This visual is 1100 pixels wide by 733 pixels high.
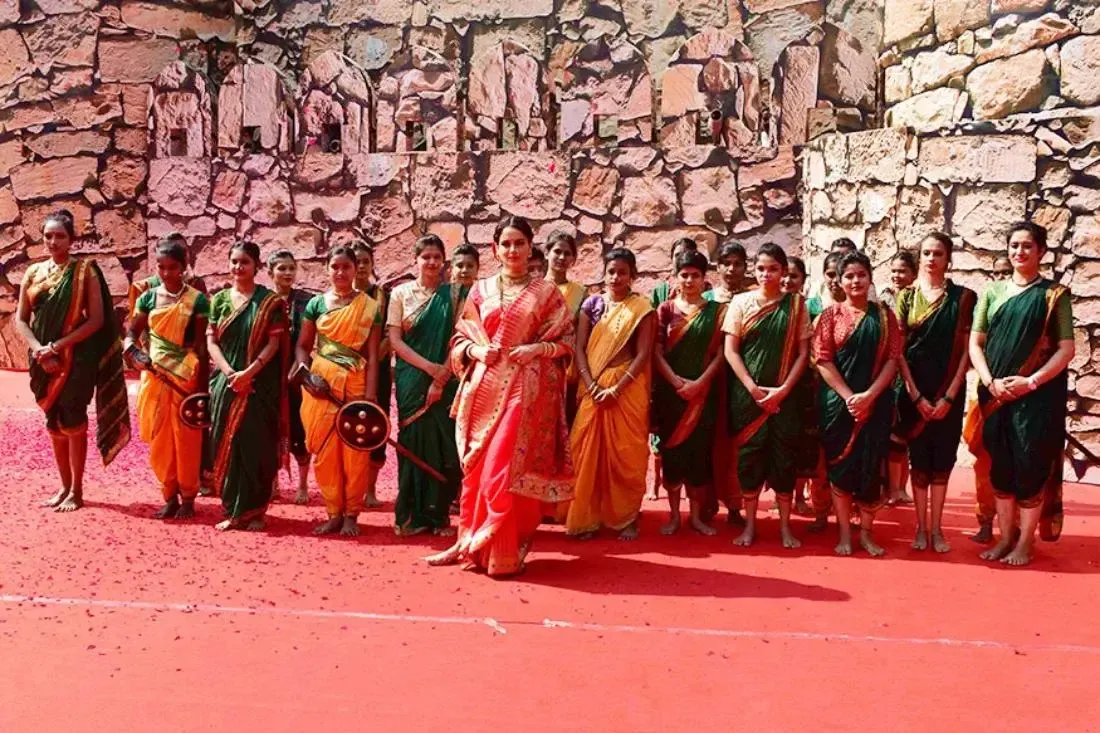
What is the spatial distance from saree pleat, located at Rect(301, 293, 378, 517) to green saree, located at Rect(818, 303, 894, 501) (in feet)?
7.90

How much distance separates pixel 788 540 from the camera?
5496 mm

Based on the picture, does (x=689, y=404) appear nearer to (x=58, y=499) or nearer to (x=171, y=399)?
(x=171, y=399)

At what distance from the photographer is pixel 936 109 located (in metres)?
7.29

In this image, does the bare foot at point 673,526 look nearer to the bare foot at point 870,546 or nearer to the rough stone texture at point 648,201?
the bare foot at point 870,546

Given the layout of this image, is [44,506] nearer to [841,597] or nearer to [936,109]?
[841,597]

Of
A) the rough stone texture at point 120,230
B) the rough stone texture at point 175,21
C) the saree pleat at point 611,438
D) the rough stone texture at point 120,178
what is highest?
the rough stone texture at point 175,21

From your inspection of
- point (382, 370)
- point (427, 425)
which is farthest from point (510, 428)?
point (382, 370)

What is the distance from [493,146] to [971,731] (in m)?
7.15

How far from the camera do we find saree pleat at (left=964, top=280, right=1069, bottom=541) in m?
5.07

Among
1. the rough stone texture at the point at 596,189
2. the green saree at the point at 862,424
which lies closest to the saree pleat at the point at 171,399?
the green saree at the point at 862,424

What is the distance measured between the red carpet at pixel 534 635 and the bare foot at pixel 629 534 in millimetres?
60

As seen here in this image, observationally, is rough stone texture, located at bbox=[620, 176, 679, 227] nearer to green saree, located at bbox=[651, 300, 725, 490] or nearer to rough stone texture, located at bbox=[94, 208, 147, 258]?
green saree, located at bbox=[651, 300, 725, 490]

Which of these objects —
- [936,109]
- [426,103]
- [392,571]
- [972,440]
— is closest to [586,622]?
[392,571]

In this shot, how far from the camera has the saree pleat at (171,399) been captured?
19.1ft
